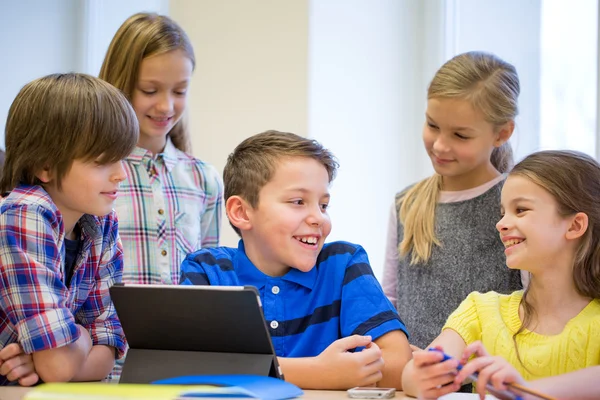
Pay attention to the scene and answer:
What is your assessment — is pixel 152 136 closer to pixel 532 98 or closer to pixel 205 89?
pixel 205 89

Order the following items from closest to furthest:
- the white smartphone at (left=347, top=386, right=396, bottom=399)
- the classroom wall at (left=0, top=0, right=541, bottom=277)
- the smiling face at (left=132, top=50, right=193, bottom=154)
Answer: the white smartphone at (left=347, top=386, right=396, bottom=399) < the smiling face at (left=132, top=50, right=193, bottom=154) < the classroom wall at (left=0, top=0, right=541, bottom=277)

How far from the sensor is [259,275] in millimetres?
1802

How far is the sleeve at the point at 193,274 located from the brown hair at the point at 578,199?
2.29 feet

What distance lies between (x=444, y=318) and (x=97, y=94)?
116 cm

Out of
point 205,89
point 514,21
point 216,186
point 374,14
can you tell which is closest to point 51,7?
point 205,89

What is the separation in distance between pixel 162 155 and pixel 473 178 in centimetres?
93

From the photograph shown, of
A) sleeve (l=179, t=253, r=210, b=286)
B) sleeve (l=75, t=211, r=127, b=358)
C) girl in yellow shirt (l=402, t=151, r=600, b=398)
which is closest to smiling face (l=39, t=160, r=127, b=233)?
sleeve (l=75, t=211, r=127, b=358)

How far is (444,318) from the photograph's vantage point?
2.21 m

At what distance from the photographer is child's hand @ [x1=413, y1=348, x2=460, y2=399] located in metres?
1.29

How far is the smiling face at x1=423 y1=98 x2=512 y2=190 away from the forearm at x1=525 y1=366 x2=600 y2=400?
2.71 ft

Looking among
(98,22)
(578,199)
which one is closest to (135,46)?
(578,199)

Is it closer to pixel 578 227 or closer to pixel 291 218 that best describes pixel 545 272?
pixel 578 227

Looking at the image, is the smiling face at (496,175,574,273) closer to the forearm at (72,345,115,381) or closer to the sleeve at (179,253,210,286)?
the sleeve at (179,253,210,286)

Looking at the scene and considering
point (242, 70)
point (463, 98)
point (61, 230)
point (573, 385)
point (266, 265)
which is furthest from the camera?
point (242, 70)
